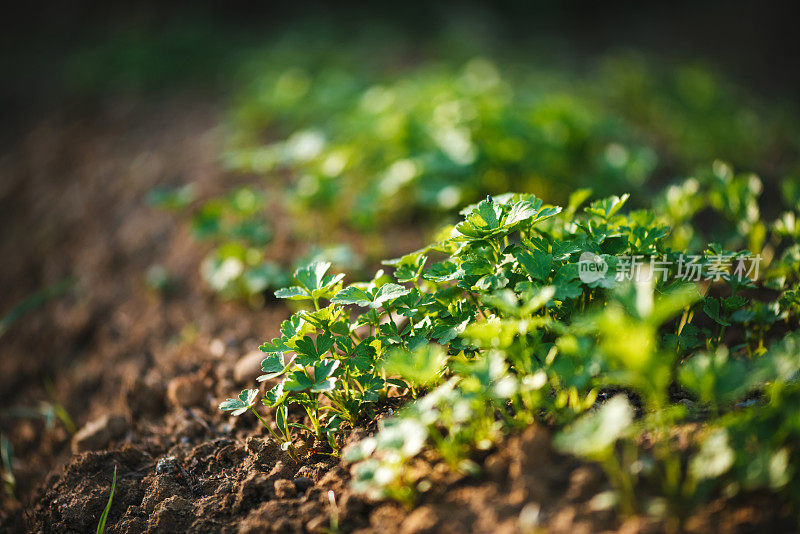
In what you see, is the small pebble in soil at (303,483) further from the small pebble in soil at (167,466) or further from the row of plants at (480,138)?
the row of plants at (480,138)

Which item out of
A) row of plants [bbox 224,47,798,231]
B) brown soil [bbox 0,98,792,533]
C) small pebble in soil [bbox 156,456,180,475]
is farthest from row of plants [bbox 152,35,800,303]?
small pebble in soil [bbox 156,456,180,475]

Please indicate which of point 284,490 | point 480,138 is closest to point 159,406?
point 284,490

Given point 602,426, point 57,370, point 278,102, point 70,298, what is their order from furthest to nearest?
1. point 278,102
2. point 70,298
3. point 57,370
4. point 602,426

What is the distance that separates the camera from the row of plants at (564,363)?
98 cm

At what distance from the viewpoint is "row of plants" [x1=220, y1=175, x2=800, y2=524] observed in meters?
0.98

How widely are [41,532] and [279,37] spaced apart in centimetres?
572

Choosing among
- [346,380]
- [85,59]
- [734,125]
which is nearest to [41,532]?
[346,380]

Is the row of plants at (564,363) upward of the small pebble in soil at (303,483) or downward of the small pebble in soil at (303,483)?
upward

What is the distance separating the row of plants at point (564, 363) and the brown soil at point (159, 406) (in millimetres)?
68

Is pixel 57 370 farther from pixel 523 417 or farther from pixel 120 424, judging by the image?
pixel 523 417

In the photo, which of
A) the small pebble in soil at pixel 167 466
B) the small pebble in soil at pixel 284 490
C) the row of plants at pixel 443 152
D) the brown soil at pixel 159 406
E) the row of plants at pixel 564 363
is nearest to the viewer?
the row of plants at pixel 564 363

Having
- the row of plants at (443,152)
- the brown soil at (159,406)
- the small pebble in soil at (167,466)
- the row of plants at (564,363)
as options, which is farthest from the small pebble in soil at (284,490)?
the row of plants at (443,152)

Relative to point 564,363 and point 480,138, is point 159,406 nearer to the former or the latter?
point 564,363

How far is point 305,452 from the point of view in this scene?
1.43 meters
